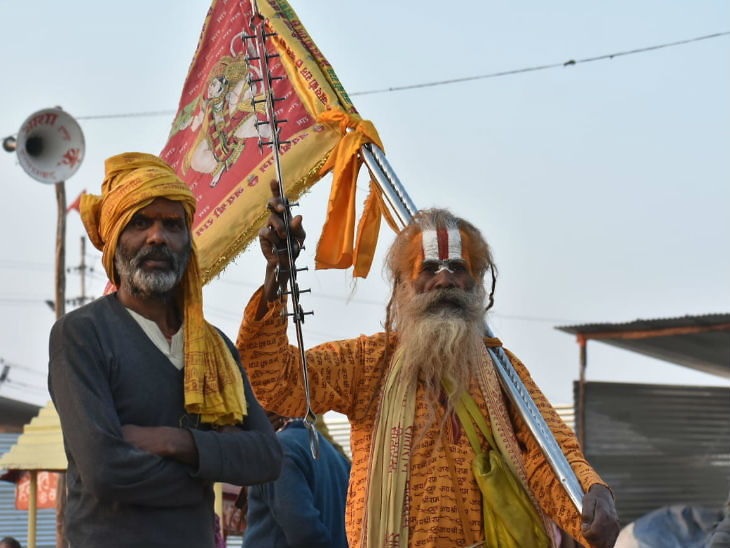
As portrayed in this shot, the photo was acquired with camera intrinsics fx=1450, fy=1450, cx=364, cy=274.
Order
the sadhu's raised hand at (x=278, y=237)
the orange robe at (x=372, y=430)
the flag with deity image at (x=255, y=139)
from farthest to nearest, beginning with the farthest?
the flag with deity image at (x=255, y=139) < the orange robe at (x=372, y=430) < the sadhu's raised hand at (x=278, y=237)

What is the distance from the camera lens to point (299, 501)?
6230 millimetres

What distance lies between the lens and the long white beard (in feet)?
18.0

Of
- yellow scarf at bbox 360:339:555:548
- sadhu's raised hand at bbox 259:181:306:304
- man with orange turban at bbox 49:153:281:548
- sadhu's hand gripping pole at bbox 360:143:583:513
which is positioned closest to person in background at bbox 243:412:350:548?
yellow scarf at bbox 360:339:555:548

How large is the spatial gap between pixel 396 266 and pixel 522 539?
125cm

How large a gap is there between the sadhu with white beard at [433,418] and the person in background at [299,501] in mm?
784

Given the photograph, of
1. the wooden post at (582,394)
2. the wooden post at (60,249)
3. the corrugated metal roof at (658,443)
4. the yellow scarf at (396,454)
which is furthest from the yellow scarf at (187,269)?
the wooden post at (60,249)

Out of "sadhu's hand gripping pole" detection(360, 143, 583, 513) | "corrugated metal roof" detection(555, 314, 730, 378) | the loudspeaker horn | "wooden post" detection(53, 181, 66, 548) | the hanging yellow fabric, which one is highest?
the loudspeaker horn

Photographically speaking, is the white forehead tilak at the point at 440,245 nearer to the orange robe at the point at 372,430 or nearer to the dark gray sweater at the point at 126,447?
the orange robe at the point at 372,430

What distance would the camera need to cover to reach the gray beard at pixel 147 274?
13.5 ft

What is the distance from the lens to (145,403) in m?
3.96

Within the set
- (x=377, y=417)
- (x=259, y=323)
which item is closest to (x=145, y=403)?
(x=259, y=323)

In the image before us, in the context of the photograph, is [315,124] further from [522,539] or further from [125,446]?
[125,446]

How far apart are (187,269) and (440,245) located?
1.61 m

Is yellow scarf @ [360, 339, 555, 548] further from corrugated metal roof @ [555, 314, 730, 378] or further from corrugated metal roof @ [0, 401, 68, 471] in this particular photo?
corrugated metal roof @ [0, 401, 68, 471]
